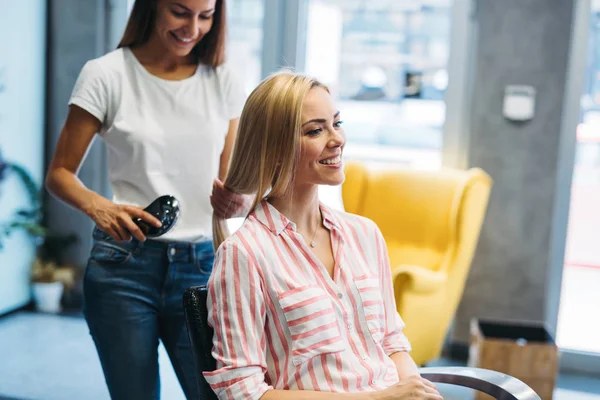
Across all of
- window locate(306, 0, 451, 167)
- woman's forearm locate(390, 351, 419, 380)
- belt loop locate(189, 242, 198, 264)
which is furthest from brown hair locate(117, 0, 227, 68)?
window locate(306, 0, 451, 167)

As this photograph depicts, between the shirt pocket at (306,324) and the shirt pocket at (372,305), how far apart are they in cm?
11

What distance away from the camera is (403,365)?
4.75 feet

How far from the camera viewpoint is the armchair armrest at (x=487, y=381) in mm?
1297

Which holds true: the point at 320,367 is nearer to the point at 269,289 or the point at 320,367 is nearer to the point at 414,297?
the point at 269,289

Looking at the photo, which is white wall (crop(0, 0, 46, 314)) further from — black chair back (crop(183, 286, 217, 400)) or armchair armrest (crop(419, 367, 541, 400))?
armchair armrest (crop(419, 367, 541, 400))

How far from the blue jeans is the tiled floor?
5.35 feet

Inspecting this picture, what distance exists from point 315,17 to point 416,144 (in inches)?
38.3

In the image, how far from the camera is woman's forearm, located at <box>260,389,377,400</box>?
1.23 m

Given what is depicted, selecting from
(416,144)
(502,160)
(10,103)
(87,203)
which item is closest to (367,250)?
(87,203)

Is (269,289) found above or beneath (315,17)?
beneath

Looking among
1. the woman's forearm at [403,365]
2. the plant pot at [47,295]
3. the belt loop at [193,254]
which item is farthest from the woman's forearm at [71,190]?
the plant pot at [47,295]

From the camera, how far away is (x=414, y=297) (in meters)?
2.97

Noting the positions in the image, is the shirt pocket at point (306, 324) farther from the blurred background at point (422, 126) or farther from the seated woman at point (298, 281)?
the blurred background at point (422, 126)

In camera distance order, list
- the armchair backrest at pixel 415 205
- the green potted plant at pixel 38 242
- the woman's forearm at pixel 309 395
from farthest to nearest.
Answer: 1. the green potted plant at pixel 38 242
2. the armchair backrest at pixel 415 205
3. the woman's forearm at pixel 309 395
